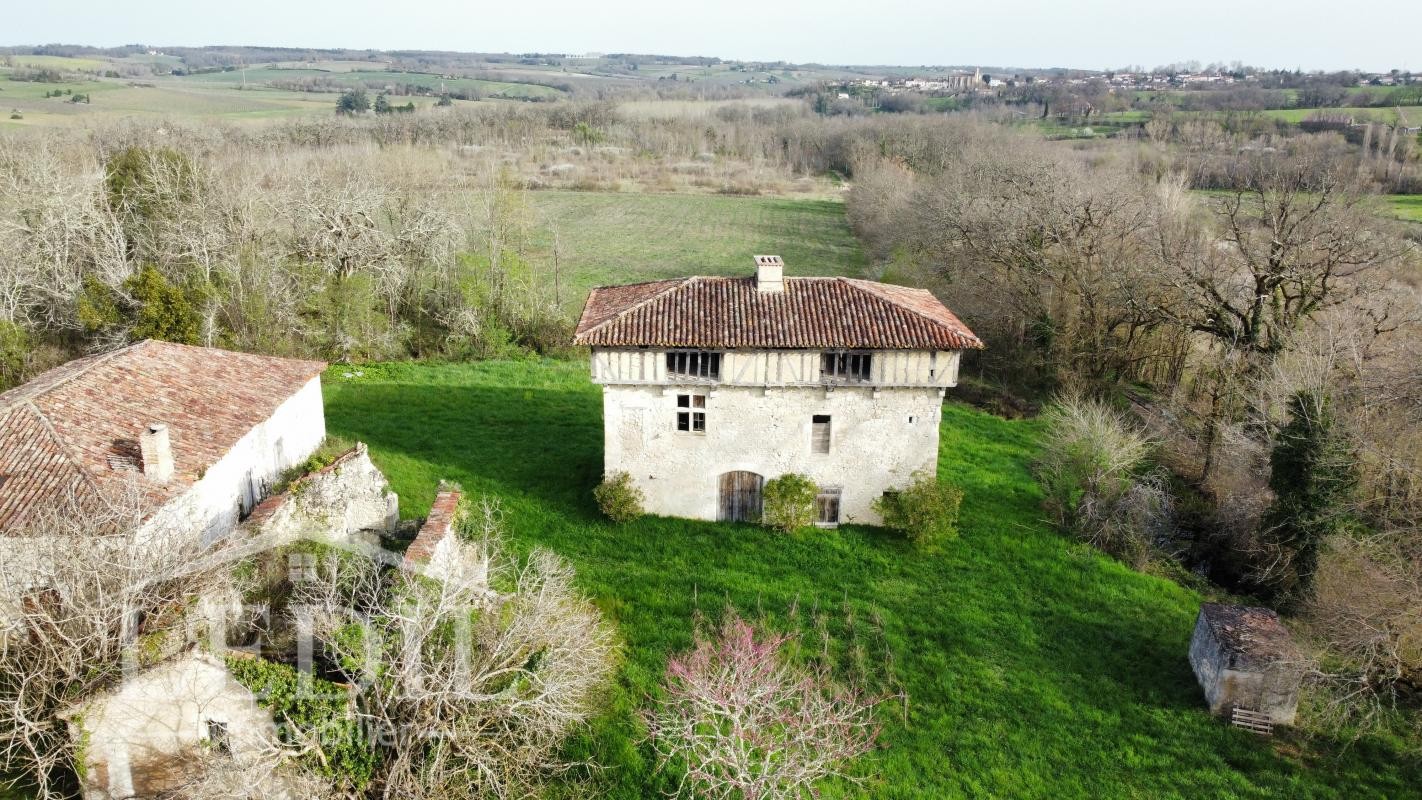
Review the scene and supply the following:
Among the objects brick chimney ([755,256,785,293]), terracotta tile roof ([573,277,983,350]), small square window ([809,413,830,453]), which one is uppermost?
brick chimney ([755,256,785,293])

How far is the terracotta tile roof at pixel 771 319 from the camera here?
2311 cm

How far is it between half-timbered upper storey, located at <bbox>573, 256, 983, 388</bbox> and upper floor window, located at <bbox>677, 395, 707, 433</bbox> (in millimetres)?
631

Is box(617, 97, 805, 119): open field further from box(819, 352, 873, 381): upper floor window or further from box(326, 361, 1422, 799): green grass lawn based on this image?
box(819, 352, 873, 381): upper floor window

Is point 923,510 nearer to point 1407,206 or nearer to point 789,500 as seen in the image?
point 789,500

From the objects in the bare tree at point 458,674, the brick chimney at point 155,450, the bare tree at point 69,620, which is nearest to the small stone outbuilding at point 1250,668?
the bare tree at point 458,674

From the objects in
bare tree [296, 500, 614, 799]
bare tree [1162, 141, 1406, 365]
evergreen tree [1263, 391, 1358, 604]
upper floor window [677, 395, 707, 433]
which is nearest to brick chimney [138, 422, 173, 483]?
bare tree [296, 500, 614, 799]

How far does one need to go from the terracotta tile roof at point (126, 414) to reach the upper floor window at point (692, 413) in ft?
35.5

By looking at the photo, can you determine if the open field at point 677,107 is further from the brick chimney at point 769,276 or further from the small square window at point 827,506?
the small square window at point 827,506

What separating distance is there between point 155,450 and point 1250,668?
22.5 meters

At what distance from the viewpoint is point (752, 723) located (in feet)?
43.4

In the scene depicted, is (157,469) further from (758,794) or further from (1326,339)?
(1326,339)

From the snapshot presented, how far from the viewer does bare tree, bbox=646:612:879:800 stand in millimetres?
13445

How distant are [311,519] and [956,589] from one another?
15.8 metres

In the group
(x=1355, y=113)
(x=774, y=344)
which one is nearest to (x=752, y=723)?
(x=774, y=344)
